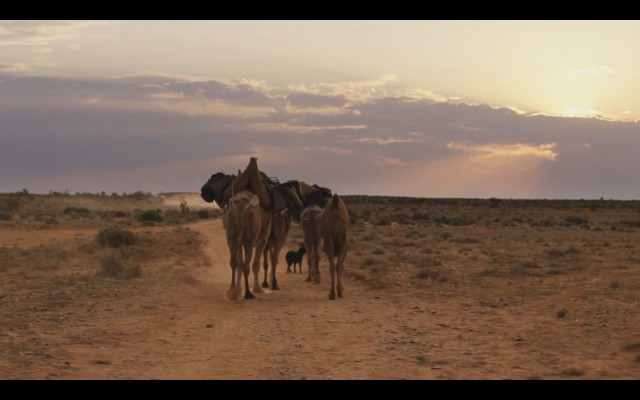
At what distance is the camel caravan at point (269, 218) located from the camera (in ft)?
53.3

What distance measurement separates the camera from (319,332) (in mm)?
12133

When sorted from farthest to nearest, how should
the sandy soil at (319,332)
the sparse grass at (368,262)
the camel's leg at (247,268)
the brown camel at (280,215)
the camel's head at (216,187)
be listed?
the sparse grass at (368,262) < the camel's head at (216,187) < the brown camel at (280,215) < the camel's leg at (247,268) < the sandy soil at (319,332)

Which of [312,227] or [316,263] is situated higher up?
[312,227]

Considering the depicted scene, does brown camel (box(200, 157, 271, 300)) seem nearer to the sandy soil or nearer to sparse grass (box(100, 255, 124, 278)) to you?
the sandy soil

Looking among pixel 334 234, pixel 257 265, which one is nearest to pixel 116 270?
pixel 257 265

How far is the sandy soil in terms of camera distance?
9297 mm

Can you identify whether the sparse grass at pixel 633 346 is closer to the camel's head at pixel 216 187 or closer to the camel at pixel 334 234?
the camel at pixel 334 234

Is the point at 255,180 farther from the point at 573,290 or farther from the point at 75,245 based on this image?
the point at 75,245

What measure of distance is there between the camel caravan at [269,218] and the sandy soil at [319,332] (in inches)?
33.6

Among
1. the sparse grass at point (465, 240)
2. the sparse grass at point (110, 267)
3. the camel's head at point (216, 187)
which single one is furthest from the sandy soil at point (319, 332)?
the sparse grass at point (465, 240)

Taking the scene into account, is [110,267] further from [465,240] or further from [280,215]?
[465,240]

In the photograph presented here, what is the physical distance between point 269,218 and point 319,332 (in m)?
5.65

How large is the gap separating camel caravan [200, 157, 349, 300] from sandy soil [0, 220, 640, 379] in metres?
0.85

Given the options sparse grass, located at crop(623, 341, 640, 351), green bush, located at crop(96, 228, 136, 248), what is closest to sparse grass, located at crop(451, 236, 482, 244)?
green bush, located at crop(96, 228, 136, 248)
